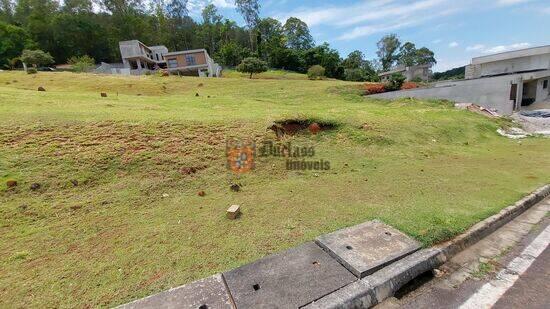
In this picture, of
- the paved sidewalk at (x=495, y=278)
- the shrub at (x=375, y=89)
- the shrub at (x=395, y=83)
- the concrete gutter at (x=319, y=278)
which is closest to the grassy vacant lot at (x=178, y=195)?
the concrete gutter at (x=319, y=278)

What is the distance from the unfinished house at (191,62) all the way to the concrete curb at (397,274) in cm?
3768

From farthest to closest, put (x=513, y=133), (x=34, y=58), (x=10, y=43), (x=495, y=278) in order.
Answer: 1. (x=10, y=43)
2. (x=34, y=58)
3. (x=513, y=133)
4. (x=495, y=278)

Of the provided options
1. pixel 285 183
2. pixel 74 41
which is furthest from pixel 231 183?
pixel 74 41

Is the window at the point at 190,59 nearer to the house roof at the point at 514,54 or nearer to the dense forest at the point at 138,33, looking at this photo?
the dense forest at the point at 138,33

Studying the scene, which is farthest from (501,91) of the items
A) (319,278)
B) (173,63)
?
(173,63)

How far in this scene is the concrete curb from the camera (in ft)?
7.53

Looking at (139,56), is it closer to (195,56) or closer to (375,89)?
(195,56)

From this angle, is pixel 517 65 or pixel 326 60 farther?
pixel 326 60

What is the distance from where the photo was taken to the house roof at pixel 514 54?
946 inches

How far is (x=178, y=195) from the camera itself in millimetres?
4383

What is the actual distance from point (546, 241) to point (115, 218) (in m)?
5.54

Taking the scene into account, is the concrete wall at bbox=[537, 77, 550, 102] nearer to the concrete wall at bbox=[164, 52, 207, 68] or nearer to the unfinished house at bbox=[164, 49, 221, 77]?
the unfinished house at bbox=[164, 49, 221, 77]

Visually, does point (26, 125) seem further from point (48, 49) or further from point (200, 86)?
point (48, 49)

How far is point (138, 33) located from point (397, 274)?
5724 centimetres
